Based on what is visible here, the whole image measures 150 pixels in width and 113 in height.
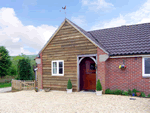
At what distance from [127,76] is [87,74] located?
133 inches

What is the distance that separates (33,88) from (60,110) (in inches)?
303

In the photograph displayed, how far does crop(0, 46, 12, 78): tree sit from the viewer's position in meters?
25.6

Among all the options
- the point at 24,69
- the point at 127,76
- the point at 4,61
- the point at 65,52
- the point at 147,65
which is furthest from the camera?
the point at 4,61

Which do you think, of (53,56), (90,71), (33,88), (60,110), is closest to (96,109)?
(60,110)

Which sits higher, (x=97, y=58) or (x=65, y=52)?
(x=65, y=52)

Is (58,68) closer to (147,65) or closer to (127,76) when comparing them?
(127,76)

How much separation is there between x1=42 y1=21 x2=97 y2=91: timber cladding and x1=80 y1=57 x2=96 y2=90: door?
1161 millimetres

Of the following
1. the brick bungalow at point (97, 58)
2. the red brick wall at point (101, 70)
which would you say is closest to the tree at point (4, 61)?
the brick bungalow at point (97, 58)

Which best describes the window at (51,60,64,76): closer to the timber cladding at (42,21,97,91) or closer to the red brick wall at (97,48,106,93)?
the timber cladding at (42,21,97,91)

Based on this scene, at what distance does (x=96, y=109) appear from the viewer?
630cm

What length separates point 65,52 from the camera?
Result: 11.0m

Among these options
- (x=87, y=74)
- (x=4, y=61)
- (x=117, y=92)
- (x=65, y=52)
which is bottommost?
(x=117, y=92)

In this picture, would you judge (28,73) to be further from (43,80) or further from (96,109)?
(96,109)

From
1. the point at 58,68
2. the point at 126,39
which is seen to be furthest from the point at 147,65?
the point at 58,68
